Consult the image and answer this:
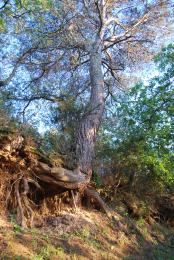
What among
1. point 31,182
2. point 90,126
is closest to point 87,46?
point 90,126

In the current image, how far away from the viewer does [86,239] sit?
848 cm

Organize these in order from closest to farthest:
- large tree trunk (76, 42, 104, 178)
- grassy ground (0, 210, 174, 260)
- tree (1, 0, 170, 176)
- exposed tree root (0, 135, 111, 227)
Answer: grassy ground (0, 210, 174, 260) < exposed tree root (0, 135, 111, 227) < large tree trunk (76, 42, 104, 178) < tree (1, 0, 170, 176)

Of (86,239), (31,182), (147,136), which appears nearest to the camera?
(86,239)

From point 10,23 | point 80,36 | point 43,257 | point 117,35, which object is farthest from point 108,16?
point 43,257

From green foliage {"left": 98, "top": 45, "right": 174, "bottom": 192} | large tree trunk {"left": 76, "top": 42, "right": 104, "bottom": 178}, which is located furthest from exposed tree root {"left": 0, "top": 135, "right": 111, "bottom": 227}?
green foliage {"left": 98, "top": 45, "right": 174, "bottom": 192}

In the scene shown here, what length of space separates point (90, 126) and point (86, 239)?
3905mm

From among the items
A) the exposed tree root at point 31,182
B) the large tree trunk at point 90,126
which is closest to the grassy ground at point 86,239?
the exposed tree root at point 31,182

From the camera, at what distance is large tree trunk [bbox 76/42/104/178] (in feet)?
34.8

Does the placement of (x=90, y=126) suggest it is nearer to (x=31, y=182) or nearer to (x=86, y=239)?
(x=31, y=182)

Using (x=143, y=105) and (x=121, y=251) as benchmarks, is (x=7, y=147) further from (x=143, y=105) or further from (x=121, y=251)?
(x=143, y=105)

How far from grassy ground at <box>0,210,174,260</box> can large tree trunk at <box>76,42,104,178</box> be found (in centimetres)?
154

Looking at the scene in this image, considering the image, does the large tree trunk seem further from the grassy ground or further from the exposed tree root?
the grassy ground

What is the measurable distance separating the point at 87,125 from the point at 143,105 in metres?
1.94

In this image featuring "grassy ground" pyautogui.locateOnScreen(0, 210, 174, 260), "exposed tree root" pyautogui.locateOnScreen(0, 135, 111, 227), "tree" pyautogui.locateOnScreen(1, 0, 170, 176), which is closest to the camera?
"grassy ground" pyautogui.locateOnScreen(0, 210, 174, 260)
